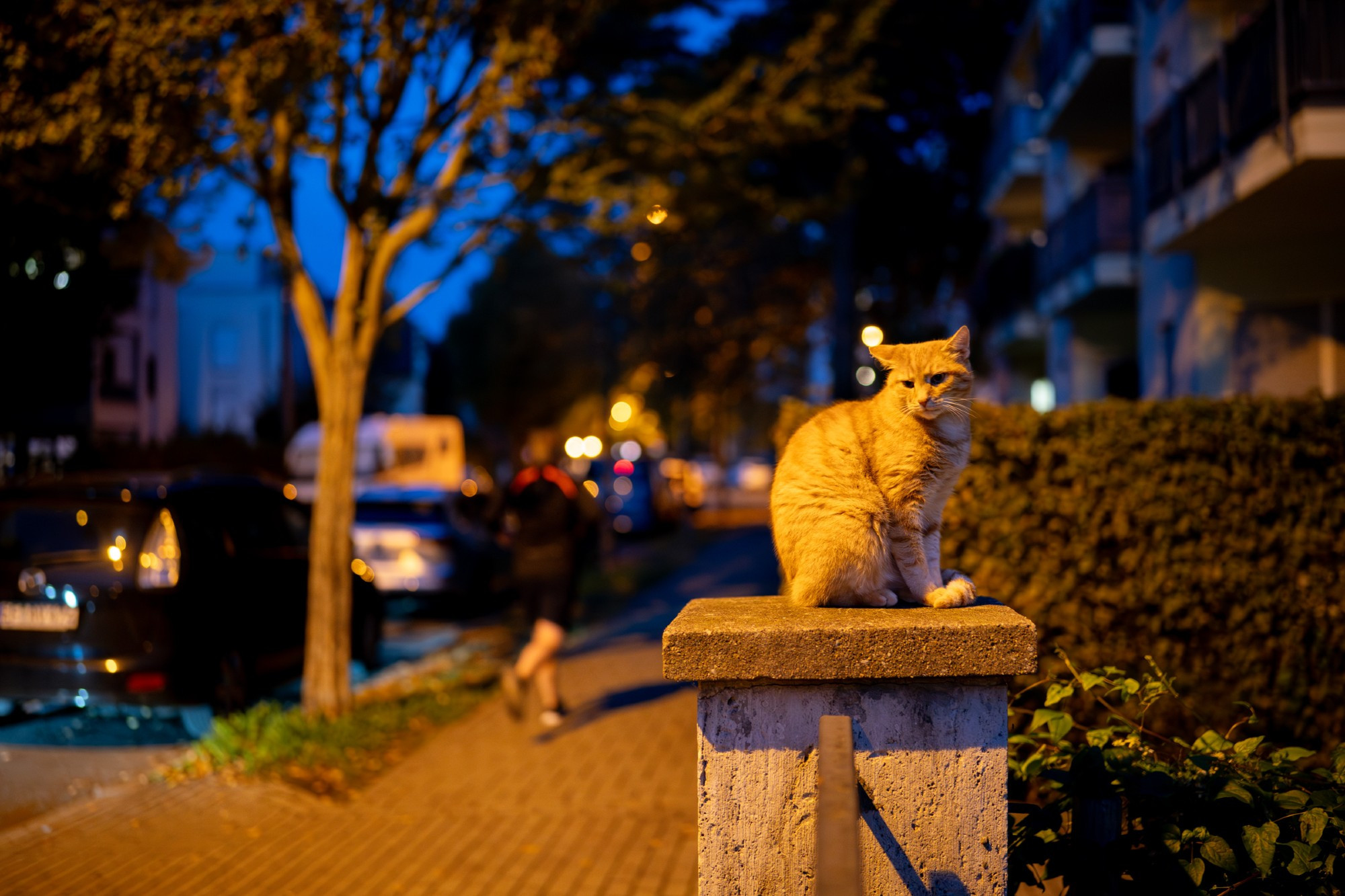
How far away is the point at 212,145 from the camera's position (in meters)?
7.55

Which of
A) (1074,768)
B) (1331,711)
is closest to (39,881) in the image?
(1074,768)

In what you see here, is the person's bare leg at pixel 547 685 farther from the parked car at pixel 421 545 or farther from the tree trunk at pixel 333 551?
the parked car at pixel 421 545

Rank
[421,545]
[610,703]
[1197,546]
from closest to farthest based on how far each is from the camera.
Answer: [1197,546]
[610,703]
[421,545]

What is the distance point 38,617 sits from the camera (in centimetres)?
662

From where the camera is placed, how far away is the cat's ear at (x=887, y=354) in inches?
129

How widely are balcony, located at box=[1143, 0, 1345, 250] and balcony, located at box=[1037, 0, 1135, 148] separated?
2044 millimetres

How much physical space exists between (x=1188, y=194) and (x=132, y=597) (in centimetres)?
1074

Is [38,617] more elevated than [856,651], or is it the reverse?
[856,651]

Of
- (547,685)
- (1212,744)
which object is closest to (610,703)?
(547,685)

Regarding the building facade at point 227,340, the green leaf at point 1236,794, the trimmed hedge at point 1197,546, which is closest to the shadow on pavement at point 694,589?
the trimmed hedge at point 1197,546

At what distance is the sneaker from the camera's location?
293 inches

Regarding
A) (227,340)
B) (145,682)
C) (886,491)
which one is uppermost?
(227,340)

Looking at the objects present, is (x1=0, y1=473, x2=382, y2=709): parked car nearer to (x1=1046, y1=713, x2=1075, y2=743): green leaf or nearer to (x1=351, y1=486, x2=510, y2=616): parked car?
(x1=351, y1=486, x2=510, y2=616): parked car

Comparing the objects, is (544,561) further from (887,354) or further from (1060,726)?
(1060,726)
